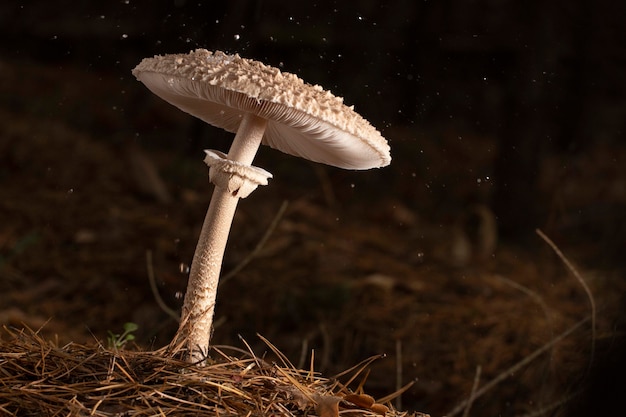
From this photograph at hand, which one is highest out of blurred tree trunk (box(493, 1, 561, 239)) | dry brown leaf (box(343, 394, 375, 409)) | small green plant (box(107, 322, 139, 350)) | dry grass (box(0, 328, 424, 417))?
blurred tree trunk (box(493, 1, 561, 239))

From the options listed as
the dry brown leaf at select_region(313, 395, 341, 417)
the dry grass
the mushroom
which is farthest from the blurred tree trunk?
the dry brown leaf at select_region(313, 395, 341, 417)

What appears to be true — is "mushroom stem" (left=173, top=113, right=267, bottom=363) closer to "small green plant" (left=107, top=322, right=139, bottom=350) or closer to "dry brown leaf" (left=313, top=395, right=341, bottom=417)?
"small green plant" (left=107, top=322, right=139, bottom=350)

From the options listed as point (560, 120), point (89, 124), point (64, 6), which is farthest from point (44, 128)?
point (560, 120)

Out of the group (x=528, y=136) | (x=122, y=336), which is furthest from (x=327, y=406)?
(x=528, y=136)

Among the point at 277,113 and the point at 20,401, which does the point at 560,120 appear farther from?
the point at 20,401

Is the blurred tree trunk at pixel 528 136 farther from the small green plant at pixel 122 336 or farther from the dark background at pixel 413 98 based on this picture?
the small green plant at pixel 122 336

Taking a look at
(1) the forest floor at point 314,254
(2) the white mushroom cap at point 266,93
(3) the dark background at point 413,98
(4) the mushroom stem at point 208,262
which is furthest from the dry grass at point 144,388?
(3) the dark background at point 413,98
